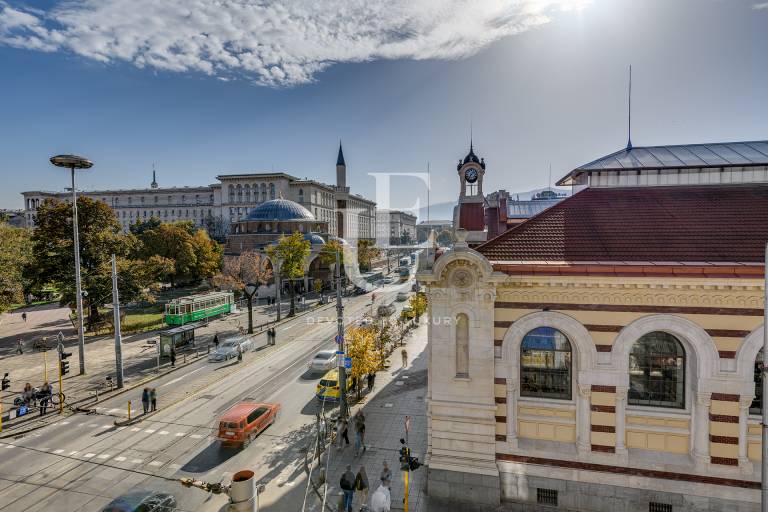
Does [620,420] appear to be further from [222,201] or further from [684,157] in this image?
[222,201]

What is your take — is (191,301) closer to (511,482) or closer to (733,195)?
(511,482)

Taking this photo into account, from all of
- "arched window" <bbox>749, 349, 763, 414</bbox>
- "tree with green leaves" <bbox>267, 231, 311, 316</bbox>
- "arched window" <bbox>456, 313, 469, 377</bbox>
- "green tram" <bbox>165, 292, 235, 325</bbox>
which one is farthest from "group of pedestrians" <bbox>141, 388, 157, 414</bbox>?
"arched window" <bbox>749, 349, 763, 414</bbox>

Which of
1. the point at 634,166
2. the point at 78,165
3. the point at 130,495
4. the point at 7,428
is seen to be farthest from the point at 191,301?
the point at 634,166

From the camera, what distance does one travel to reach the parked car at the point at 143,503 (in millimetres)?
11445

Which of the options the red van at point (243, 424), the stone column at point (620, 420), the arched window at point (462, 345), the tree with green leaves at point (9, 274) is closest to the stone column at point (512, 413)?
the arched window at point (462, 345)

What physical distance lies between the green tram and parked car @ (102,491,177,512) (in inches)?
1149

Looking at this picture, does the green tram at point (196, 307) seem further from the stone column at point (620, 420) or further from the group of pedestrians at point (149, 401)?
the stone column at point (620, 420)

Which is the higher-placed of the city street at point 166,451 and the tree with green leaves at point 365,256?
the tree with green leaves at point 365,256

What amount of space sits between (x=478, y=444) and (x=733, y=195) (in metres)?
13.1

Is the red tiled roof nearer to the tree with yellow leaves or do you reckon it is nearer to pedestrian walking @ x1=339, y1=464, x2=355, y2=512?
pedestrian walking @ x1=339, y1=464, x2=355, y2=512

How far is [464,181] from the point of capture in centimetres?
1920

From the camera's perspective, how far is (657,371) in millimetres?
12109

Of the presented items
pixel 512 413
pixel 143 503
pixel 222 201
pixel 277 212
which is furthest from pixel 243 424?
pixel 222 201

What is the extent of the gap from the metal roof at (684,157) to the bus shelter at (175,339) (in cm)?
2880
